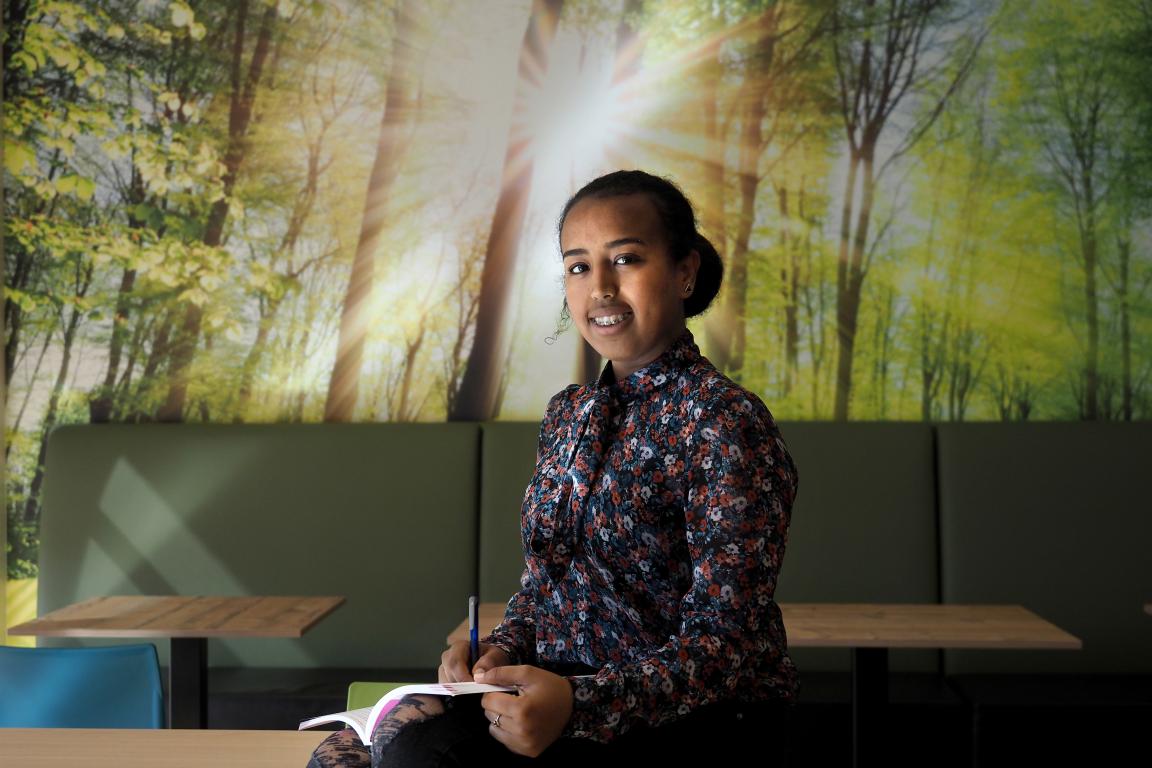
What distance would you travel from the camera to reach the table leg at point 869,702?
2344mm

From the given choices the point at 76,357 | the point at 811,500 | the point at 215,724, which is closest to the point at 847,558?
the point at 811,500

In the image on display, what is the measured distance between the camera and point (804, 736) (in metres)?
2.78

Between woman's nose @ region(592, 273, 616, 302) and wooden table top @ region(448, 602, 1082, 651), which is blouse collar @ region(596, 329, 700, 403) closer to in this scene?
woman's nose @ region(592, 273, 616, 302)

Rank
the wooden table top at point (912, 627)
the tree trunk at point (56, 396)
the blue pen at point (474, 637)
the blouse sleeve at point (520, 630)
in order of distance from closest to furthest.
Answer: the blue pen at point (474, 637)
the blouse sleeve at point (520, 630)
the wooden table top at point (912, 627)
the tree trunk at point (56, 396)

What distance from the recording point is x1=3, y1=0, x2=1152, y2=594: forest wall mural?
3.36 meters

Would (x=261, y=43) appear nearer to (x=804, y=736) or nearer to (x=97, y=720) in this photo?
(x=97, y=720)

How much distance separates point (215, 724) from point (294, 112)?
1.90 m

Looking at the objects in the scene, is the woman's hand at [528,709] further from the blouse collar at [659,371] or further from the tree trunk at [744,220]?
the tree trunk at [744,220]

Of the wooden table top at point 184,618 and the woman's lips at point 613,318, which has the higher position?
the woman's lips at point 613,318

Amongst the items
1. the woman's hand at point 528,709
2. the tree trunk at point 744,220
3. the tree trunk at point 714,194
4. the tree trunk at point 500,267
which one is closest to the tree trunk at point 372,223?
the tree trunk at point 500,267

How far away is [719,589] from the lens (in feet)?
3.78

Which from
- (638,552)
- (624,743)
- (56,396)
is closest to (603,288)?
(638,552)

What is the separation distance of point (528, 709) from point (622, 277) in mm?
602

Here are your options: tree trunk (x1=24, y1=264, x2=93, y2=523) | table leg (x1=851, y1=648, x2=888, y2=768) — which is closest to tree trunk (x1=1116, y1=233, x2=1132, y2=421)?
table leg (x1=851, y1=648, x2=888, y2=768)
